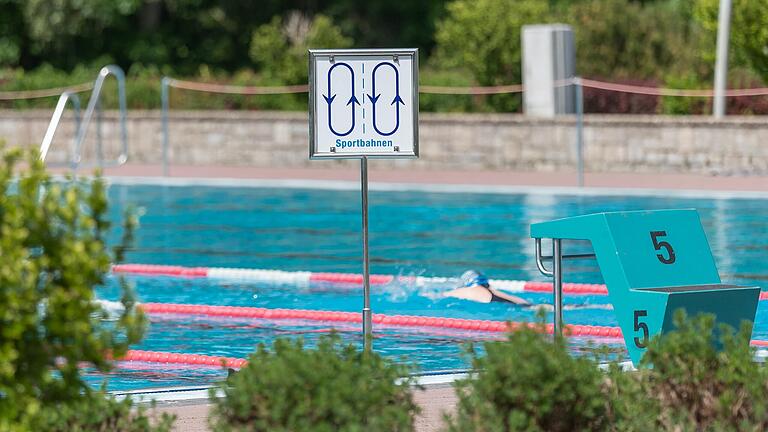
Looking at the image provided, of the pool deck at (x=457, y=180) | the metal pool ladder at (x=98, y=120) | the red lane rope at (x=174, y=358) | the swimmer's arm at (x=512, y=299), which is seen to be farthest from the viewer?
the metal pool ladder at (x=98, y=120)

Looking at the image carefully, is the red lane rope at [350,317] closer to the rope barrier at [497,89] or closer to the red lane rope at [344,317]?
the red lane rope at [344,317]

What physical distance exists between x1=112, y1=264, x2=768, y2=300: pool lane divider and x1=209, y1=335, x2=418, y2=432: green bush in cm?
673

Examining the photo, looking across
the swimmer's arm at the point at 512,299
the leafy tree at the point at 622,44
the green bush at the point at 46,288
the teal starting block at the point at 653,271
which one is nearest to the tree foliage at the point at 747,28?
the leafy tree at the point at 622,44

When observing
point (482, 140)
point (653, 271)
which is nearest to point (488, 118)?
point (482, 140)

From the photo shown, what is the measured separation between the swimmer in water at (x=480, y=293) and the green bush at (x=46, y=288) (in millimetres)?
7123

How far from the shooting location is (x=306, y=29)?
3238cm

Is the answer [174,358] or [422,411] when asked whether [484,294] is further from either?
[422,411]

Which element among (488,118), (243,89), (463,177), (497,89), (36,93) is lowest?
(463,177)

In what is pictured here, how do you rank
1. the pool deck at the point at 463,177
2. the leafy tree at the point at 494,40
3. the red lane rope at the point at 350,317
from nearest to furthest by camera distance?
1. the red lane rope at the point at 350,317
2. the pool deck at the point at 463,177
3. the leafy tree at the point at 494,40

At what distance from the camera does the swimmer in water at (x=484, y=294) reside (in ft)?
35.3

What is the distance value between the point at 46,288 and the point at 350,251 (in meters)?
10.4

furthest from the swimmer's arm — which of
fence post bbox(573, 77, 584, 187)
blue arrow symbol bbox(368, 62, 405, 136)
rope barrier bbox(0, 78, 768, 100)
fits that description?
rope barrier bbox(0, 78, 768, 100)

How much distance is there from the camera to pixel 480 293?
434 inches

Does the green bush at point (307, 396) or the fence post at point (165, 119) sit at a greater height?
the fence post at point (165, 119)
